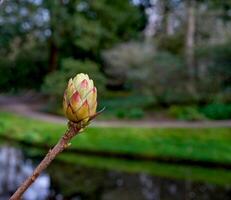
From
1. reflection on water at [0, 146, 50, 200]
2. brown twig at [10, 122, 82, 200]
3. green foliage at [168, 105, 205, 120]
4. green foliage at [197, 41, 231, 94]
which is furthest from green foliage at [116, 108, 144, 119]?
brown twig at [10, 122, 82, 200]

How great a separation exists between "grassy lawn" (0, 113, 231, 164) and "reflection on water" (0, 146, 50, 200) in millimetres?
1203

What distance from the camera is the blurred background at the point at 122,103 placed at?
40.9 feet

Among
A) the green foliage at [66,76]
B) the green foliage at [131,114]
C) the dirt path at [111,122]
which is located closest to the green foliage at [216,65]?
the dirt path at [111,122]

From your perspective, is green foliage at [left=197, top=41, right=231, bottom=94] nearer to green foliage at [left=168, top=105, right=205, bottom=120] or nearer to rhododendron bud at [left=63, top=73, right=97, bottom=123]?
green foliage at [left=168, top=105, right=205, bottom=120]

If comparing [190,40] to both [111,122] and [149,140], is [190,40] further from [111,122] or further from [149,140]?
[149,140]

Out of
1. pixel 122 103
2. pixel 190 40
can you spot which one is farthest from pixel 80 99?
pixel 190 40

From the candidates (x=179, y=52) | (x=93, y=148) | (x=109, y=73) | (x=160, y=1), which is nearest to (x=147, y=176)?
(x=93, y=148)

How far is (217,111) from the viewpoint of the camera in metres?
18.8

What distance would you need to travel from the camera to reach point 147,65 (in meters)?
20.2

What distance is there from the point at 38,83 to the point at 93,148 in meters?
7.67

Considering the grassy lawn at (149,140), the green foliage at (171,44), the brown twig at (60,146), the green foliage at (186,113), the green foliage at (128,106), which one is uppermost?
the brown twig at (60,146)

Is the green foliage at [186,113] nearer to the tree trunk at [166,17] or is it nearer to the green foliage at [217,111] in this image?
the green foliage at [217,111]

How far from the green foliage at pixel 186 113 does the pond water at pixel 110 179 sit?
4.71 m

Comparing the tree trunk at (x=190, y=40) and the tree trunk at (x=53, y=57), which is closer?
Answer: the tree trunk at (x=190, y=40)
